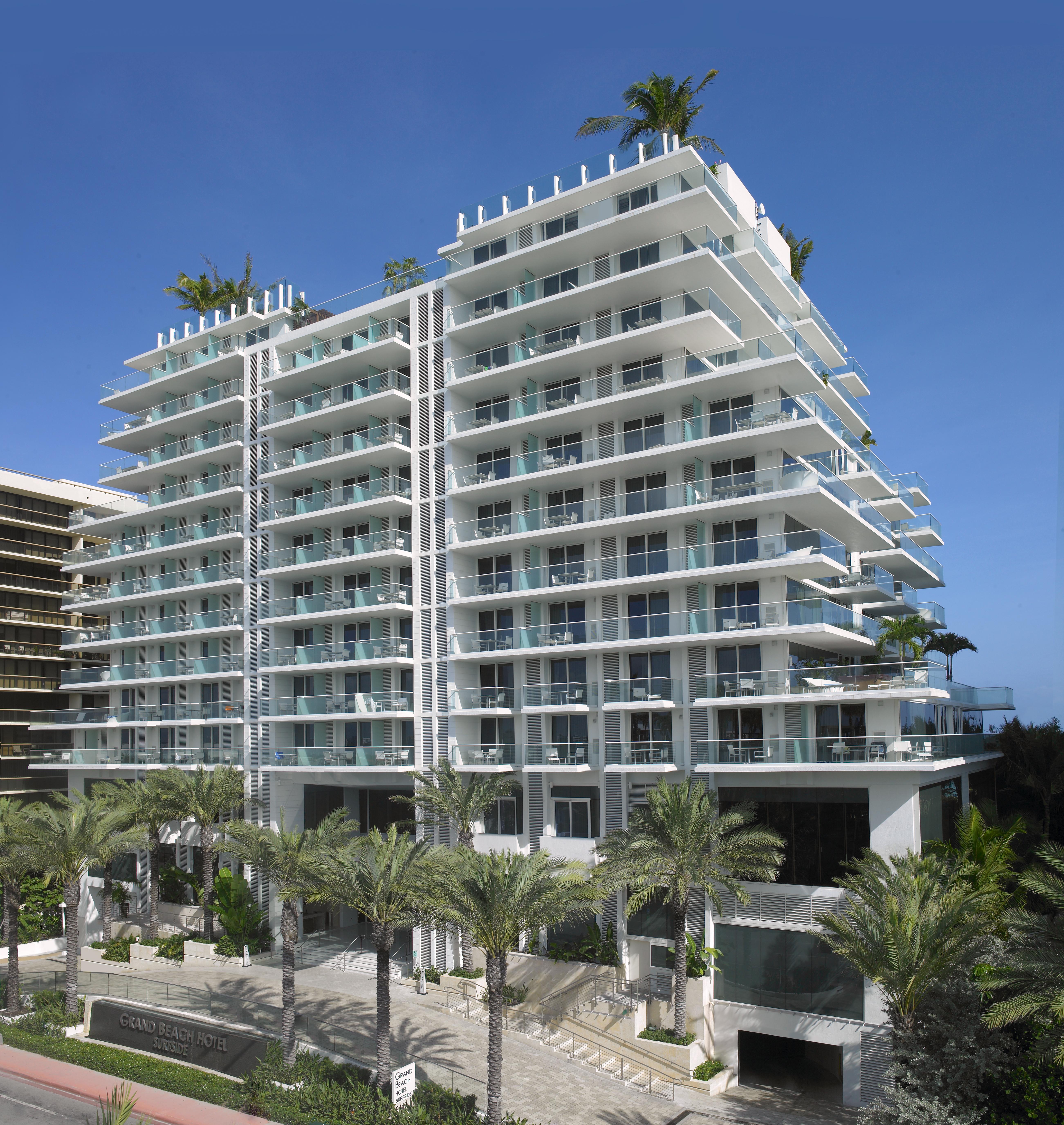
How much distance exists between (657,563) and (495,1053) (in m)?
16.8

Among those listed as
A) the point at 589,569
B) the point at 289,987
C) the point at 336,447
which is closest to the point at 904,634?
the point at 589,569

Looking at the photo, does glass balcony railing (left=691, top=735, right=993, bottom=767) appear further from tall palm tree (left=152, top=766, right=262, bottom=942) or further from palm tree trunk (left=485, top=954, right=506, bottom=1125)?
tall palm tree (left=152, top=766, right=262, bottom=942)

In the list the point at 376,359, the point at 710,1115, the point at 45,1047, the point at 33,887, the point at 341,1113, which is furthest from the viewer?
the point at 33,887

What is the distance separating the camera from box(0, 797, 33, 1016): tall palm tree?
105 feet

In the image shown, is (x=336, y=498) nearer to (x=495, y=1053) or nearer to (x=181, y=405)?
(x=181, y=405)

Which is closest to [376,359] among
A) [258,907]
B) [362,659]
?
[362,659]

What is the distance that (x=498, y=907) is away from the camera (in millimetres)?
22125

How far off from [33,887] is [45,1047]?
19437 mm

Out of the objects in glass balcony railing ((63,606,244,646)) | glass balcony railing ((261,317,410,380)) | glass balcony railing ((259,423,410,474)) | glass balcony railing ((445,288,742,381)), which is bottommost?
glass balcony railing ((63,606,244,646))

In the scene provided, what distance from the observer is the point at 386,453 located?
39875 millimetres

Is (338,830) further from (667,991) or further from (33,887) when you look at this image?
(33,887)

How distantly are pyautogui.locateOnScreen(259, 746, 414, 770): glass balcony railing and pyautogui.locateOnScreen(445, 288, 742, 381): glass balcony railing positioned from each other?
1566cm

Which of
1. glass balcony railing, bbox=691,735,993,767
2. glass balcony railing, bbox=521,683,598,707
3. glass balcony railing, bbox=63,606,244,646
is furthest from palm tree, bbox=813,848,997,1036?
glass balcony railing, bbox=63,606,244,646

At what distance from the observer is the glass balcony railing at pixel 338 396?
40.6 metres
